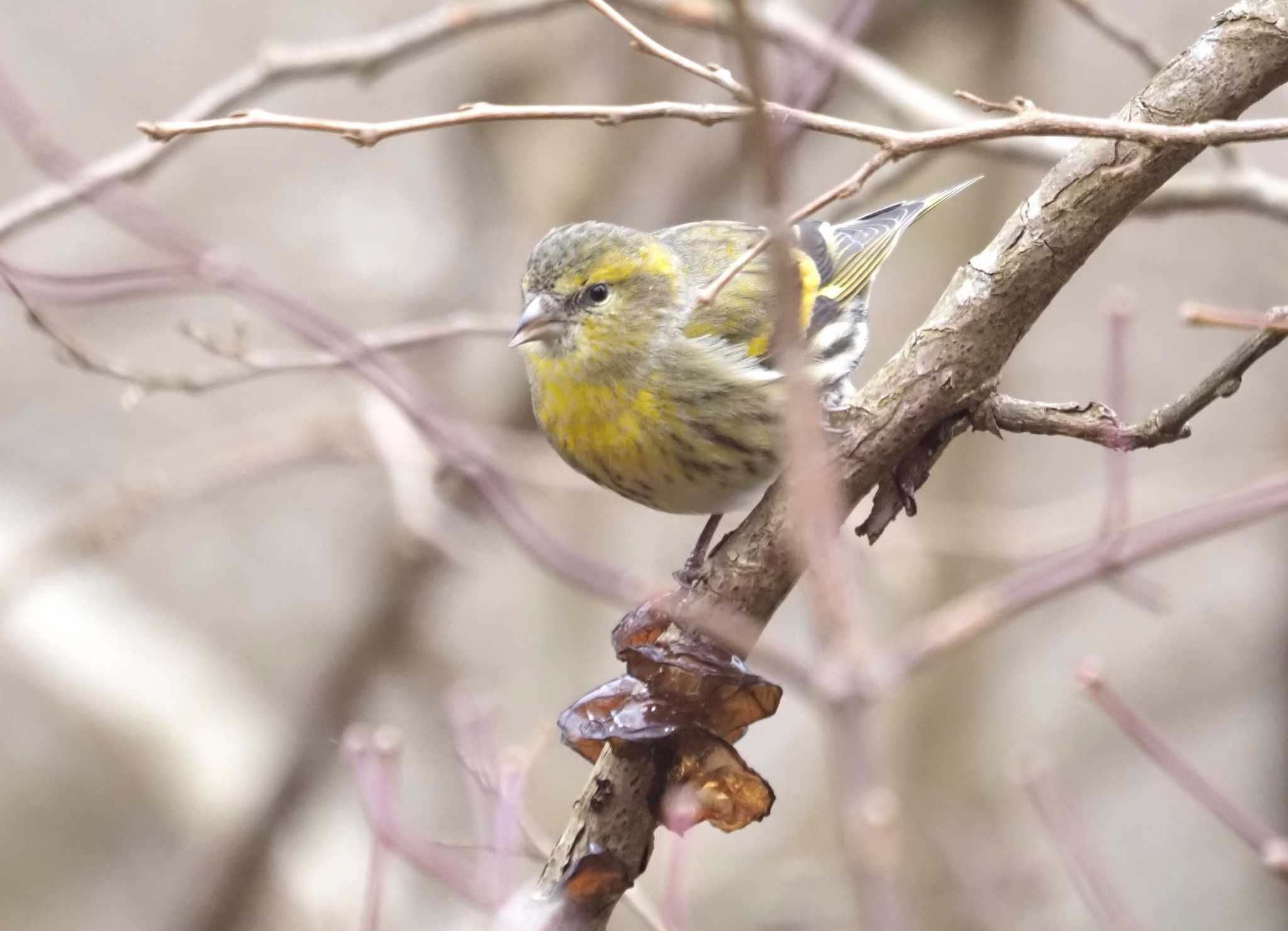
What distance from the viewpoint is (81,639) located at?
5.07 m

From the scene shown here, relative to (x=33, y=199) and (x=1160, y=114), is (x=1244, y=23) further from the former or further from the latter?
(x=33, y=199)

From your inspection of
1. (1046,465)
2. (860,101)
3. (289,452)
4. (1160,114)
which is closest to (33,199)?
(289,452)

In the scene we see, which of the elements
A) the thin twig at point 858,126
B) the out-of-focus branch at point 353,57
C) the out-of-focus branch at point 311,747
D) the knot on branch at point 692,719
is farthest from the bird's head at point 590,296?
the out-of-focus branch at point 311,747

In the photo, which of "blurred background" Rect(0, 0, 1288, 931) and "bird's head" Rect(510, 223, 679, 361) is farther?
"blurred background" Rect(0, 0, 1288, 931)

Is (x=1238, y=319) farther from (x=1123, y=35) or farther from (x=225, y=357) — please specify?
(x=225, y=357)

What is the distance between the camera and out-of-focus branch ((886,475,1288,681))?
3.40ft

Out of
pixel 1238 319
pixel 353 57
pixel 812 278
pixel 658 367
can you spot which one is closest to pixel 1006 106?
pixel 1238 319

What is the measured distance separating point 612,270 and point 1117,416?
122cm

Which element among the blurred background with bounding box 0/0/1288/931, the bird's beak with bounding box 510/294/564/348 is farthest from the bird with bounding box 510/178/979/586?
the blurred background with bounding box 0/0/1288/931

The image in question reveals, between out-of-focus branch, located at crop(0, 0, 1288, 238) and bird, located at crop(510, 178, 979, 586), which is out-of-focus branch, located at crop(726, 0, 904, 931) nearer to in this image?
bird, located at crop(510, 178, 979, 586)

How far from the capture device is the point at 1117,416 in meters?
1.64

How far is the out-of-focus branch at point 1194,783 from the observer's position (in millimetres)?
1485

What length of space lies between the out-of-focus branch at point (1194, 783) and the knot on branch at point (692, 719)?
35 centimetres

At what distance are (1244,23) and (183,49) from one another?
21.3ft
